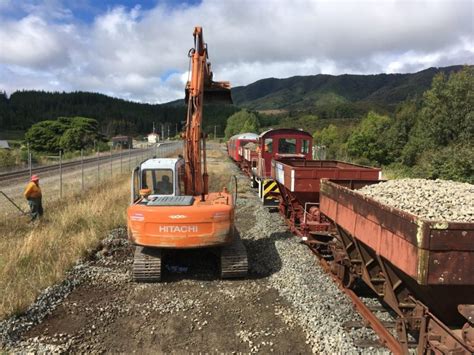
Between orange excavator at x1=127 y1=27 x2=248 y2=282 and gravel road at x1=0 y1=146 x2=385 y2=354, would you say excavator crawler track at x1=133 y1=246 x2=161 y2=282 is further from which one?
gravel road at x1=0 y1=146 x2=385 y2=354

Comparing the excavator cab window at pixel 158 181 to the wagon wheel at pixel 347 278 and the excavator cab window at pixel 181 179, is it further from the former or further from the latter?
the wagon wheel at pixel 347 278

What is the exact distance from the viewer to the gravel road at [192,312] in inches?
203

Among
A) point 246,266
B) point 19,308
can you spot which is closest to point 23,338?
point 19,308

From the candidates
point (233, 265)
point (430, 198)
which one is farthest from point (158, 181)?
point (430, 198)

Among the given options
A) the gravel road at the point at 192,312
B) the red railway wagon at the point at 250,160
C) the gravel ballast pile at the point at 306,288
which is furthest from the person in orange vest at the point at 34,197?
the red railway wagon at the point at 250,160

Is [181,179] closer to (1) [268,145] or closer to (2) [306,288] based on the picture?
(2) [306,288]

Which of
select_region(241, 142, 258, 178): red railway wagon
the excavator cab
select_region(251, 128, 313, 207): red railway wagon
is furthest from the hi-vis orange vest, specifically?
select_region(241, 142, 258, 178): red railway wagon

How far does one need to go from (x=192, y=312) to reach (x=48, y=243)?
4520mm

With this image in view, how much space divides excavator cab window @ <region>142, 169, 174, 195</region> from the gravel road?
1.52 meters

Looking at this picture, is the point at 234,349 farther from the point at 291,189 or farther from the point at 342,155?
the point at 342,155

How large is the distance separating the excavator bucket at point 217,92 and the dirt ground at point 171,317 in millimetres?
4587

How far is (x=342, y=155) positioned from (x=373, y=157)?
11.6ft

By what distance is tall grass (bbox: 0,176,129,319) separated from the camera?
6527mm

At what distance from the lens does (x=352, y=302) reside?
6.08 meters
